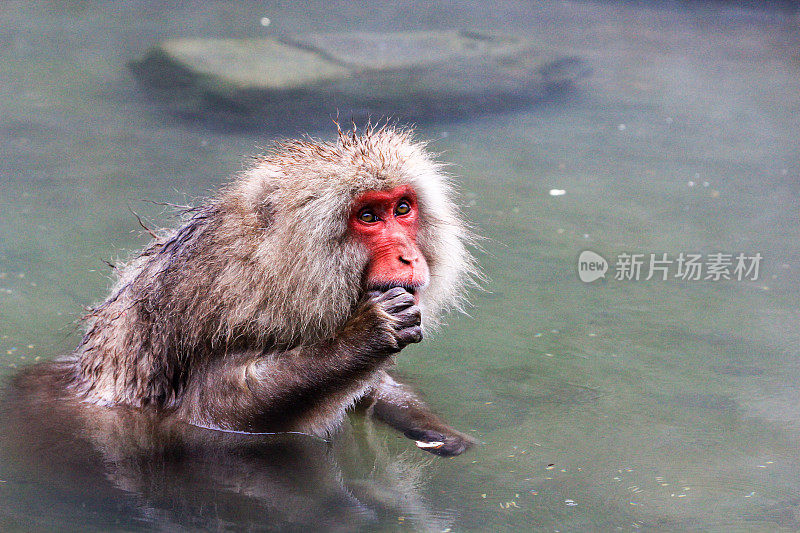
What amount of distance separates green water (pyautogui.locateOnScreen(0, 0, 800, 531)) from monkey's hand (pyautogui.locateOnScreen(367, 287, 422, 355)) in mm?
823

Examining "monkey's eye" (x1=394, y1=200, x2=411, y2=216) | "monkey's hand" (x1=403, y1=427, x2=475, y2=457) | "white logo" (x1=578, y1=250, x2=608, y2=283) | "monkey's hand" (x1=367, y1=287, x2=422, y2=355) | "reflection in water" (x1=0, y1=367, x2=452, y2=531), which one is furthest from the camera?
"white logo" (x1=578, y1=250, x2=608, y2=283)

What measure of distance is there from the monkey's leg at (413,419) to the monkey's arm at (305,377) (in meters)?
0.43

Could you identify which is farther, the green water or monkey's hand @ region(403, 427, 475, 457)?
monkey's hand @ region(403, 427, 475, 457)

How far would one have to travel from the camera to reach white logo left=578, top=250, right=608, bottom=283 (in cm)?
760

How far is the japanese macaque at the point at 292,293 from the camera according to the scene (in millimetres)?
4617

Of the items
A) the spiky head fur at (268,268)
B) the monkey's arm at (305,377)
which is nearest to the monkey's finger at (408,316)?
the monkey's arm at (305,377)

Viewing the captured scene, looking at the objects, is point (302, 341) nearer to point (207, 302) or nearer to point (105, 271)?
point (207, 302)

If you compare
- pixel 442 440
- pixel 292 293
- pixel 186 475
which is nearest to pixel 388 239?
pixel 292 293

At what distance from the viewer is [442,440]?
5.38m

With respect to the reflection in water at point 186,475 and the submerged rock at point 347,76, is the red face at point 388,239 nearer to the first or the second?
the reflection in water at point 186,475

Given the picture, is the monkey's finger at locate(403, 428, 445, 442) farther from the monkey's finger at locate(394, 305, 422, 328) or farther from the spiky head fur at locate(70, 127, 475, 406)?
the monkey's finger at locate(394, 305, 422, 328)

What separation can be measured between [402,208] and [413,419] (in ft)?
4.55

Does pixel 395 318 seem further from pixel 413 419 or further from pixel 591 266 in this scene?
pixel 591 266

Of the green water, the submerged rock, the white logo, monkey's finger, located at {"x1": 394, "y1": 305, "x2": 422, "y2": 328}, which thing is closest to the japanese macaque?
monkey's finger, located at {"x1": 394, "y1": 305, "x2": 422, "y2": 328}
